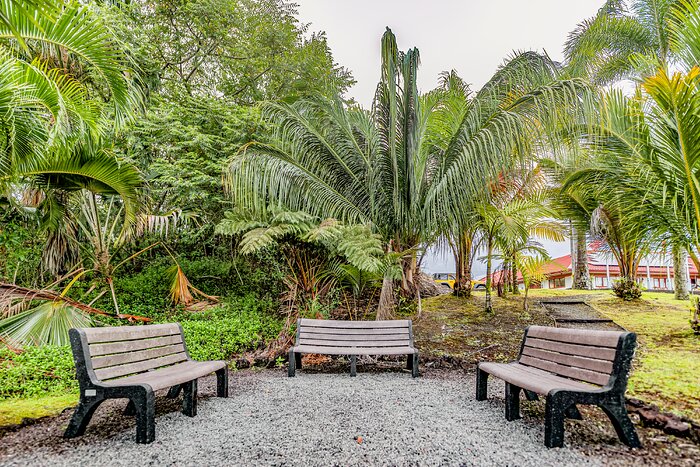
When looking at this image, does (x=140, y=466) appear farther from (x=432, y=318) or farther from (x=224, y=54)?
(x=224, y=54)

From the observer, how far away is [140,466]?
7.67 ft

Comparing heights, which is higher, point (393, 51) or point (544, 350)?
point (393, 51)

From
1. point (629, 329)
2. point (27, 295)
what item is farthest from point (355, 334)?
point (629, 329)

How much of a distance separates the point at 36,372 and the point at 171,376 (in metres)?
2.13

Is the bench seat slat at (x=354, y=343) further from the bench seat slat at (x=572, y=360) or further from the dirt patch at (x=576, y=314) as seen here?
the dirt patch at (x=576, y=314)

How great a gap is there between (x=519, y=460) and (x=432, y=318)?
16.1 feet

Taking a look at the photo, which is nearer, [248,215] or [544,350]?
[544,350]

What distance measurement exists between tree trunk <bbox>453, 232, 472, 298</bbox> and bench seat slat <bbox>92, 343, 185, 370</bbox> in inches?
273

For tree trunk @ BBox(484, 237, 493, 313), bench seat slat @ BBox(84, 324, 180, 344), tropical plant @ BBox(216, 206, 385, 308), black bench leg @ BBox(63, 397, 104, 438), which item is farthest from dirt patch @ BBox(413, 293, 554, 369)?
black bench leg @ BBox(63, 397, 104, 438)

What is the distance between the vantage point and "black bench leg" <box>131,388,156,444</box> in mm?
2635

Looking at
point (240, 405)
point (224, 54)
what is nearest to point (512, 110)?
point (240, 405)

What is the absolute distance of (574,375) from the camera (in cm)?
286

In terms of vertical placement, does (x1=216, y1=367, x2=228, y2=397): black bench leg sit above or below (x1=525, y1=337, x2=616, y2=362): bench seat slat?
below

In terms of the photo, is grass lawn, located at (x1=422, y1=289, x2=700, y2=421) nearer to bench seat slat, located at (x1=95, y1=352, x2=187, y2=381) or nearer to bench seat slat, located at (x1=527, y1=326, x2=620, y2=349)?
bench seat slat, located at (x1=527, y1=326, x2=620, y2=349)
